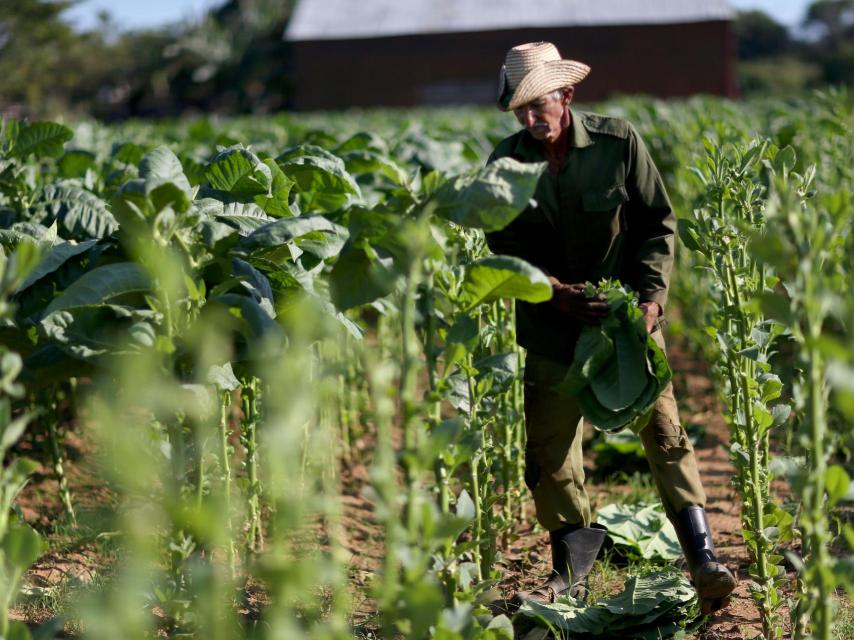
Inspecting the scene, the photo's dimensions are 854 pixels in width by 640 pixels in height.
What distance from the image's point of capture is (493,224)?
232 centimetres

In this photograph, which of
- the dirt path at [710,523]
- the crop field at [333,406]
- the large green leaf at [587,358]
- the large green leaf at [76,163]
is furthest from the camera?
the large green leaf at [76,163]

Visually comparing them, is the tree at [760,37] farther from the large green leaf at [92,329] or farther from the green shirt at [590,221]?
the large green leaf at [92,329]

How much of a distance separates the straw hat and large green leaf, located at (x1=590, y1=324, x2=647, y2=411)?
68 centimetres

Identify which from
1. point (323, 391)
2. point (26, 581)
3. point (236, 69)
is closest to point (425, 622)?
point (323, 391)

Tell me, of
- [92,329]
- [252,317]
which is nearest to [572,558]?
[252,317]

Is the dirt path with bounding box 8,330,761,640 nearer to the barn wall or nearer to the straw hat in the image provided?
the straw hat

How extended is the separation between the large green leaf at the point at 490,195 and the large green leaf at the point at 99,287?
2.32ft

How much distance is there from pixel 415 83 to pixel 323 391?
33.5 m

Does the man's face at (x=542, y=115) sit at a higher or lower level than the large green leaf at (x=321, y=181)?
lower

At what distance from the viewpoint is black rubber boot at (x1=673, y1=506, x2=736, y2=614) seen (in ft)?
9.50

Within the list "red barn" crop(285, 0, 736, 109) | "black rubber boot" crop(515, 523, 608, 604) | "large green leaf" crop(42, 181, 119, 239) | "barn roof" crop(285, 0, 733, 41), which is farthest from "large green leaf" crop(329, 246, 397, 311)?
"barn roof" crop(285, 0, 733, 41)

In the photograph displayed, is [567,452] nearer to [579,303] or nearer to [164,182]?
[579,303]

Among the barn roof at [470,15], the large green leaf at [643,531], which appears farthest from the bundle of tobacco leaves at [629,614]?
the barn roof at [470,15]

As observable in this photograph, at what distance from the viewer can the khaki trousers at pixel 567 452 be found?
3.12m
